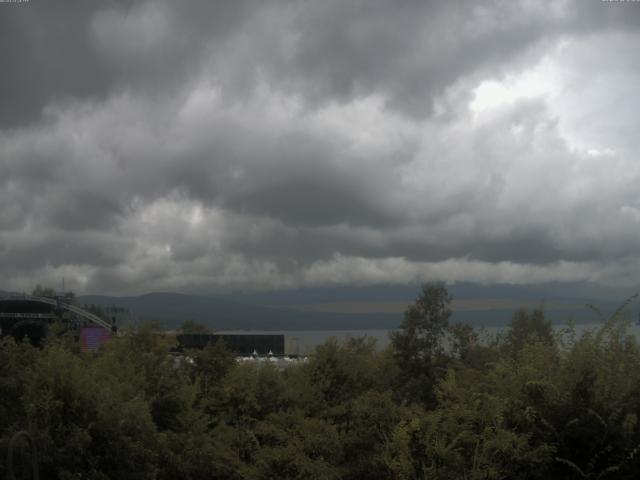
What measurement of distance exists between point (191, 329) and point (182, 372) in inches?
537

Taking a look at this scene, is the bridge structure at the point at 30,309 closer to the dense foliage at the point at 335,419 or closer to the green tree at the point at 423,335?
the green tree at the point at 423,335

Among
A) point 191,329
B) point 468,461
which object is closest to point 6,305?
point 191,329

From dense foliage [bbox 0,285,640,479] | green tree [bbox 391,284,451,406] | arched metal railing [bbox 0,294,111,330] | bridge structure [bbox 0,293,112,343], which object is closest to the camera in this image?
dense foliage [bbox 0,285,640,479]

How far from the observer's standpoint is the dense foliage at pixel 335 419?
14.8m

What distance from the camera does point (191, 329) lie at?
40.4m

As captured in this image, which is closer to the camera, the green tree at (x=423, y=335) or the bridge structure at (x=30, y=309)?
the green tree at (x=423, y=335)

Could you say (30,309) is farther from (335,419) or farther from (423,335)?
(335,419)

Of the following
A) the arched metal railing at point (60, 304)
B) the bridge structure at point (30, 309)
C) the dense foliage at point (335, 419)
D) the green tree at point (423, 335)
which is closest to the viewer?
the dense foliage at point (335, 419)

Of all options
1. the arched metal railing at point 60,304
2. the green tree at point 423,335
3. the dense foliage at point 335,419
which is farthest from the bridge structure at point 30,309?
the dense foliage at point 335,419

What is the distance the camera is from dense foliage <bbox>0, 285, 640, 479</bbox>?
48.4 ft

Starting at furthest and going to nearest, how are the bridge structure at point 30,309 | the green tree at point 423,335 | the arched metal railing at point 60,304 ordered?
the arched metal railing at point 60,304 → the bridge structure at point 30,309 → the green tree at point 423,335

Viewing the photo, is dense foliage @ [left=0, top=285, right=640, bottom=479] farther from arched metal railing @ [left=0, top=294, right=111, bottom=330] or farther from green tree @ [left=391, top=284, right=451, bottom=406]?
arched metal railing @ [left=0, top=294, right=111, bottom=330]

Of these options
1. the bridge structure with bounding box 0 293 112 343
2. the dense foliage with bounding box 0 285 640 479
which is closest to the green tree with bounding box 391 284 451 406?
the dense foliage with bounding box 0 285 640 479

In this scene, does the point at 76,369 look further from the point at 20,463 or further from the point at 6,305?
the point at 6,305
